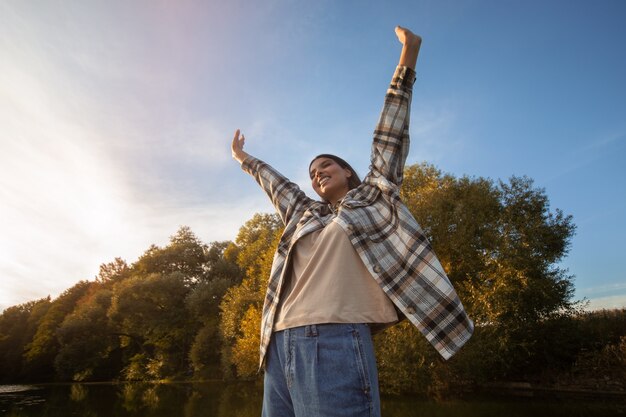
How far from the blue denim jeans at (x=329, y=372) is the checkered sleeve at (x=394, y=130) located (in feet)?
3.47

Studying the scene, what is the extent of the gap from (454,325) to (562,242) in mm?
19279

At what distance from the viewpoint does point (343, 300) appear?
1.95 meters

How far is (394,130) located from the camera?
97.7 inches

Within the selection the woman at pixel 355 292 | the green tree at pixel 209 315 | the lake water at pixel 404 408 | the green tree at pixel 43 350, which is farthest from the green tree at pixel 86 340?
the woman at pixel 355 292

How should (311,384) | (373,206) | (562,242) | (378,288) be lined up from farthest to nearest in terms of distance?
1. (562,242)
2. (373,206)
3. (378,288)
4. (311,384)

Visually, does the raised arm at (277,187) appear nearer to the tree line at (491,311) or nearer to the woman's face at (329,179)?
the woman's face at (329,179)

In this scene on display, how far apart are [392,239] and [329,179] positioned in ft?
2.51

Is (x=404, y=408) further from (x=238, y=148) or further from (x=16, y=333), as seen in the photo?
(x=16, y=333)

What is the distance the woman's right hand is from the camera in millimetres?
3562

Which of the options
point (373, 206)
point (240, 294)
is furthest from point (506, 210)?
point (373, 206)

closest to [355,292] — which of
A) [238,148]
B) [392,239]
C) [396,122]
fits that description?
[392,239]

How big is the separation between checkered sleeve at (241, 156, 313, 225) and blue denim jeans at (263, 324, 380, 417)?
1103mm

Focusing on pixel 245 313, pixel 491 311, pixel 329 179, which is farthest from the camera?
pixel 245 313

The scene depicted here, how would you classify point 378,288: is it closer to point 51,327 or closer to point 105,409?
point 105,409
